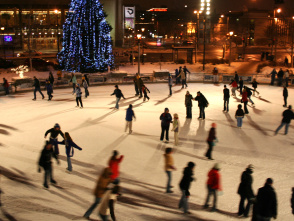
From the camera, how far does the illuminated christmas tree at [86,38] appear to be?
96.5ft

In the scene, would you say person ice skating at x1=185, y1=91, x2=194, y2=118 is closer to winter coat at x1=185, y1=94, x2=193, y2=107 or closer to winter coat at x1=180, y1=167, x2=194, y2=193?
winter coat at x1=185, y1=94, x2=193, y2=107

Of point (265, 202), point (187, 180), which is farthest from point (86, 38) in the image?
point (265, 202)

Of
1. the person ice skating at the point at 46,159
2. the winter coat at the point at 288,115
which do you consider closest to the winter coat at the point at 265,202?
the person ice skating at the point at 46,159

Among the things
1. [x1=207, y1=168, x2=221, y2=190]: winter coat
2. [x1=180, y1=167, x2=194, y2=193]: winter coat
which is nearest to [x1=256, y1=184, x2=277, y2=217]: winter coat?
[x1=207, y1=168, x2=221, y2=190]: winter coat

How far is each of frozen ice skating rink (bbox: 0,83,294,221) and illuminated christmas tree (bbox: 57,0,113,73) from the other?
11978mm

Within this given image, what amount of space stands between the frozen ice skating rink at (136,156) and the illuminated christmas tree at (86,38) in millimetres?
11978

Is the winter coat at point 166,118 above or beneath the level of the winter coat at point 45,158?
above

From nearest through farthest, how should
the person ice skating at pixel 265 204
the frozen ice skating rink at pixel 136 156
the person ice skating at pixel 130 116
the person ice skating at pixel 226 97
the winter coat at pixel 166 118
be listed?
1. the person ice skating at pixel 265 204
2. the frozen ice skating rink at pixel 136 156
3. the winter coat at pixel 166 118
4. the person ice skating at pixel 130 116
5. the person ice skating at pixel 226 97

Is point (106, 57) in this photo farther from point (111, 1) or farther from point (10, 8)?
point (10, 8)

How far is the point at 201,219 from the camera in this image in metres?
6.74

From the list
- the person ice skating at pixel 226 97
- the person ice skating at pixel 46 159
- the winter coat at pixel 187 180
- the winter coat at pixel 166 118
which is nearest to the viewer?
the winter coat at pixel 187 180

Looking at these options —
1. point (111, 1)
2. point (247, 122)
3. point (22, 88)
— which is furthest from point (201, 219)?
point (111, 1)

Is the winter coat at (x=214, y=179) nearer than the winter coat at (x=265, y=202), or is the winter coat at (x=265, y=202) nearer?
the winter coat at (x=265, y=202)

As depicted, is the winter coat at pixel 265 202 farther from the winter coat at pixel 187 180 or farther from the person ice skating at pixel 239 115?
the person ice skating at pixel 239 115
